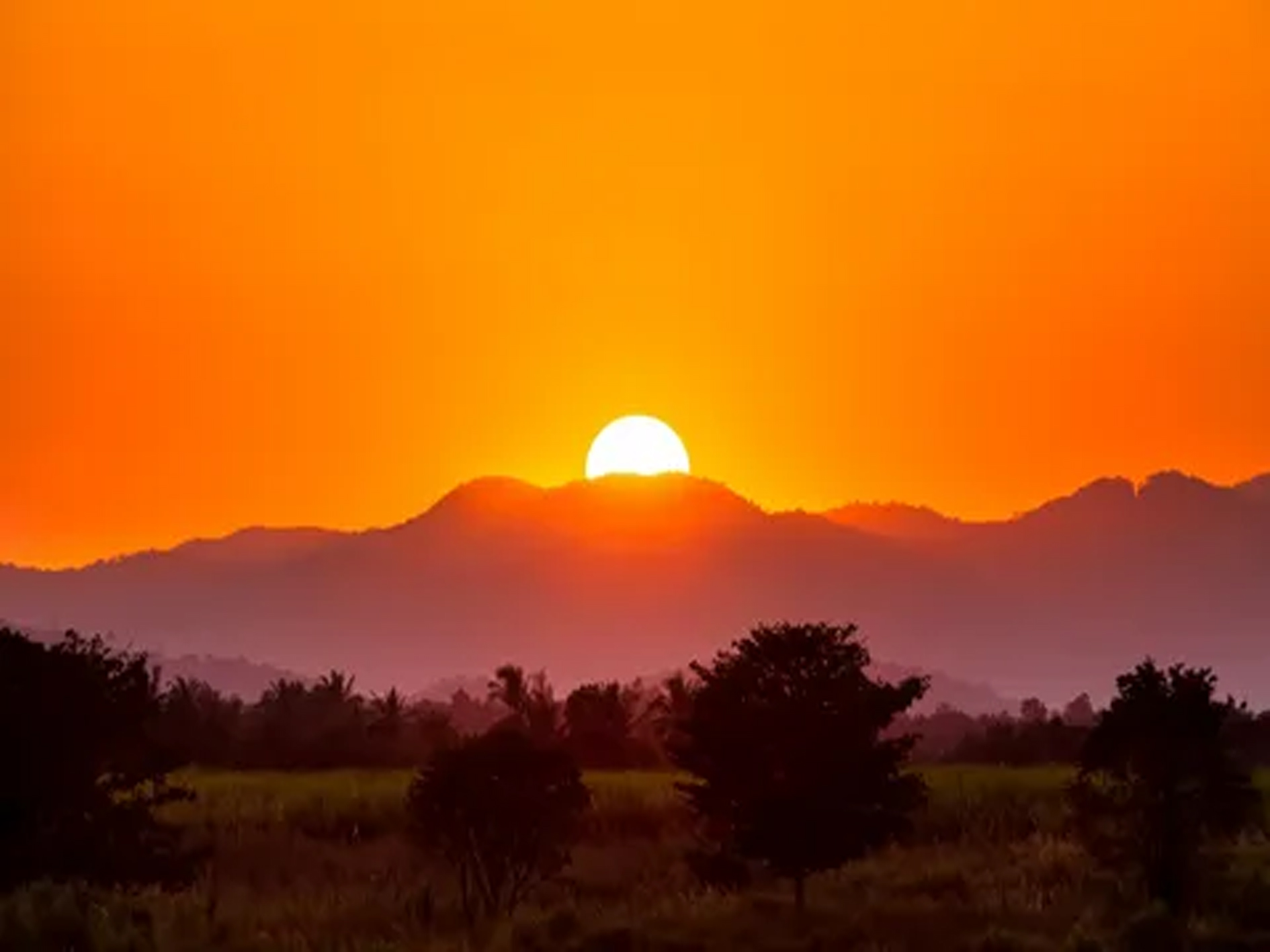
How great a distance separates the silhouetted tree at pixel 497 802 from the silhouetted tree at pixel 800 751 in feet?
7.10

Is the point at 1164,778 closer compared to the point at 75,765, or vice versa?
the point at 75,765

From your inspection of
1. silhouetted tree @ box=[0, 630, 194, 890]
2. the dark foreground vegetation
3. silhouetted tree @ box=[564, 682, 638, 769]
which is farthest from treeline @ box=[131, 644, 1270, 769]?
silhouetted tree @ box=[0, 630, 194, 890]

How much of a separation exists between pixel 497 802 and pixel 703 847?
20.4 ft

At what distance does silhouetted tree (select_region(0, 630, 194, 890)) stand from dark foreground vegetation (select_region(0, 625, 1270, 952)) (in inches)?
1.1

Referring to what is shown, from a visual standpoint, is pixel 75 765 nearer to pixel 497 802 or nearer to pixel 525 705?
pixel 497 802

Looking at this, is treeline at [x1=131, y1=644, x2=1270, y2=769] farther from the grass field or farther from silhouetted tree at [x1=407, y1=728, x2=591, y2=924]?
silhouetted tree at [x1=407, y1=728, x2=591, y2=924]

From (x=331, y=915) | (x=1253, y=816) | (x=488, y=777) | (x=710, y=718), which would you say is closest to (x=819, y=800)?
(x=710, y=718)

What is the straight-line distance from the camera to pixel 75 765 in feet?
78.9

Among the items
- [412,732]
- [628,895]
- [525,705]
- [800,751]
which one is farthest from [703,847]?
[412,732]

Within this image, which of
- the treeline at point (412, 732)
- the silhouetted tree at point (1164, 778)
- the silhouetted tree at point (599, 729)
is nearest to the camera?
the silhouetted tree at point (1164, 778)

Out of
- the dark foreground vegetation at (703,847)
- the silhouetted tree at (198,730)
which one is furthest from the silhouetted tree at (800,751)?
the silhouetted tree at (198,730)

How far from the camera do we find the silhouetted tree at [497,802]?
1096 inches

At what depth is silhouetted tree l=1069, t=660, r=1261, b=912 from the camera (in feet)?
88.6

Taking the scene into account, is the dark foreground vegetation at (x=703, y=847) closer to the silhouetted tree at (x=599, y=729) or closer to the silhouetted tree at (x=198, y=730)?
the silhouetted tree at (x=198, y=730)
